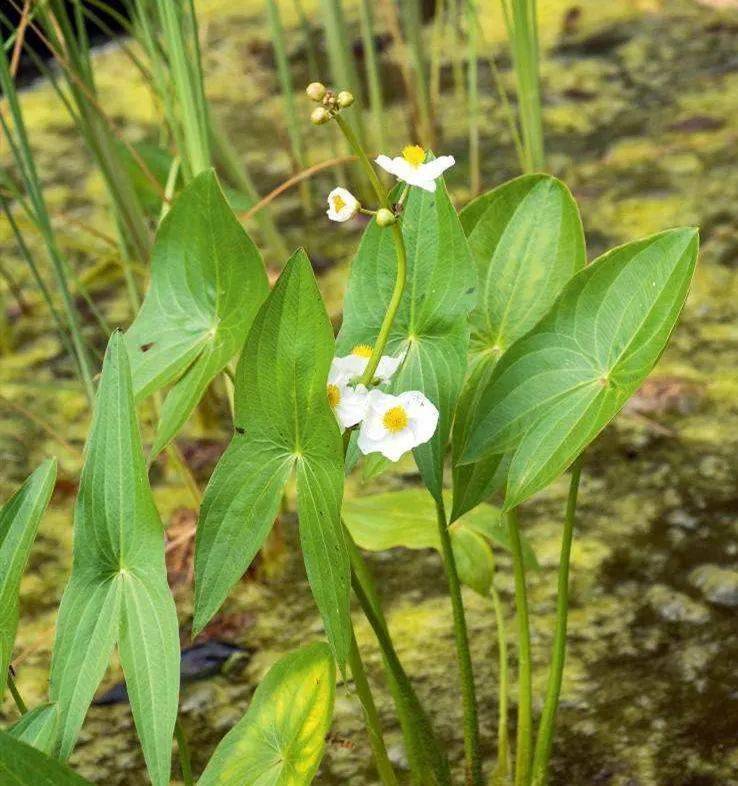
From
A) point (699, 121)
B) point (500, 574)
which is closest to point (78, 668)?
point (500, 574)

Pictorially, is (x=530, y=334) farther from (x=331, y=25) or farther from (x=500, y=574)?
(x=331, y=25)

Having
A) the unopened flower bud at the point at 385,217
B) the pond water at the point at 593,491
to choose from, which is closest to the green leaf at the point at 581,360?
the unopened flower bud at the point at 385,217

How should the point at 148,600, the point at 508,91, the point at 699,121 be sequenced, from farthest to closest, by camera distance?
the point at 508,91
the point at 699,121
the point at 148,600

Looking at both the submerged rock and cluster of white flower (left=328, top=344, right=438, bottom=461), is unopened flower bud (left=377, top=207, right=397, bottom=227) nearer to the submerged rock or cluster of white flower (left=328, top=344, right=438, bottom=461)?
cluster of white flower (left=328, top=344, right=438, bottom=461)

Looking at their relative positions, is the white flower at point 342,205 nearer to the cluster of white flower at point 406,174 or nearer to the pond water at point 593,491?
the cluster of white flower at point 406,174

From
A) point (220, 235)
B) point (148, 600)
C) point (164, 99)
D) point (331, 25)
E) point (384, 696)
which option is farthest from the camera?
point (331, 25)

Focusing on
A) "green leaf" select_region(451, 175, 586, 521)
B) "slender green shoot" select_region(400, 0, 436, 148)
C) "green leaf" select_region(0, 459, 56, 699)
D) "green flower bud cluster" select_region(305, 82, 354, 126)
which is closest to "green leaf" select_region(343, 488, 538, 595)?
"green leaf" select_region(451, 175, 586, 521)

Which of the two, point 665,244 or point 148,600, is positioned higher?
point 665,244
